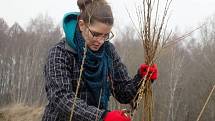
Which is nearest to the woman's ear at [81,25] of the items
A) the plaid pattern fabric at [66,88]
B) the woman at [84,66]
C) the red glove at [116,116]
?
the woman at [84,66]

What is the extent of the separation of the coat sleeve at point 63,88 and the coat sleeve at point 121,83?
0.36 meters

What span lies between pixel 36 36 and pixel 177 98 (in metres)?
19.3

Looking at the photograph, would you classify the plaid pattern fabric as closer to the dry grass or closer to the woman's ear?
the woman's ear

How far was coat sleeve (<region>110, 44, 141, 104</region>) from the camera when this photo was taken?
2.69 m

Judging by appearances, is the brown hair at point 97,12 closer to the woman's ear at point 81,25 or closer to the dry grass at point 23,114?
the woman's ear at point 81,25

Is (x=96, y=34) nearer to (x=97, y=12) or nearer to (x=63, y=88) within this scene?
(x=97, y=12)

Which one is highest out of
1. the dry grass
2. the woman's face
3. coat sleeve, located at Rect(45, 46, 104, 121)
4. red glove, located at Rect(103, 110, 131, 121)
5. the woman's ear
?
the woman's ear

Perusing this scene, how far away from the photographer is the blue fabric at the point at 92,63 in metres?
2.42

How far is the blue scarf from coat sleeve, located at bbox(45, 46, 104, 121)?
0.07 m

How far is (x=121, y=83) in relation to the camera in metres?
2.75

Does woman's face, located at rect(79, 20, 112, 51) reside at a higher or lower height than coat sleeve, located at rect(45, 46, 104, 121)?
higher

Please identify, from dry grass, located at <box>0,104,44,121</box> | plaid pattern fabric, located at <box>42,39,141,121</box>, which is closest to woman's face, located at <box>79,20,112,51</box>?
plaid pattern fabric, located at <box>42,39,141,121</box>

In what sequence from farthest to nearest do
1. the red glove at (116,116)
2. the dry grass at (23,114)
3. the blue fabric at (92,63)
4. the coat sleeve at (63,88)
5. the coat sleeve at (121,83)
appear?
the dry grass at (23,114), the coat sleeve at (121,83), the blue fabric at (92,63), the coat sleeve at (63,88), the red glove at (116,116)

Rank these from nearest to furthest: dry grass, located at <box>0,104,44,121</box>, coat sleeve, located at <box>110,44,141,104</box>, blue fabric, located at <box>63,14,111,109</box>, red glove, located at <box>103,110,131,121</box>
Answer: red glove, located at <box>103,110,131,121</box> → blue fabric, located at <box>63,14,111,109</box> → coat sleeve, located at <box>110,44,141,104</box> → dry grass, located at <box>0,104,44,121</box>
